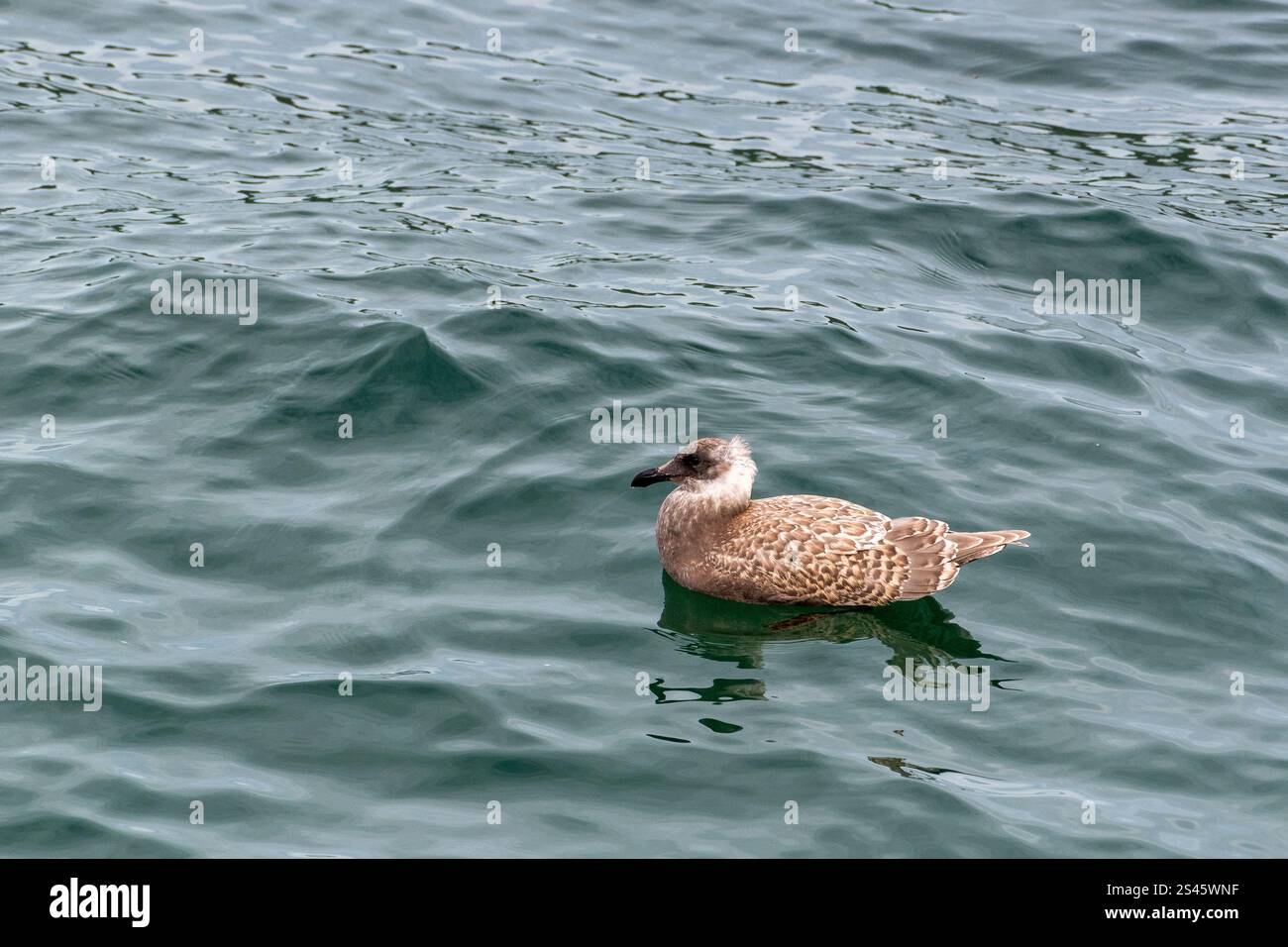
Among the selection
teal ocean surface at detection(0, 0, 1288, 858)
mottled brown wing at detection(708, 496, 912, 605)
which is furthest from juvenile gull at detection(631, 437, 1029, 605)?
teal ocean surface at detection(0, 0, 1288, 858)

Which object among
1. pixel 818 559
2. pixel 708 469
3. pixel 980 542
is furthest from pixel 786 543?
pixel 980 542

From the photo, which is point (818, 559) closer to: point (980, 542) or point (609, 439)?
point (980, 542)

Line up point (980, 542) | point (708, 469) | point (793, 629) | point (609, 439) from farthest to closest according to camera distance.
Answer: point (609, 439) → point (708, 469) → point (980, 542) → point (793, 629)

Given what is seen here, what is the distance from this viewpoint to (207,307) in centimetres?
1527

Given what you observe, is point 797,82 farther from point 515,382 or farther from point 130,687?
point 130,687

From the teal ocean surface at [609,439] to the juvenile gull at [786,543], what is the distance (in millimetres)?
229

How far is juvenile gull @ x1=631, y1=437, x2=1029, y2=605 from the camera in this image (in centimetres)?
1182

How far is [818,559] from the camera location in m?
11.8

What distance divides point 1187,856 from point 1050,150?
Answer: 43.2ft

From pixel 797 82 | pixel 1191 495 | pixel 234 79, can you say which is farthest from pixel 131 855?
pixel 797 82

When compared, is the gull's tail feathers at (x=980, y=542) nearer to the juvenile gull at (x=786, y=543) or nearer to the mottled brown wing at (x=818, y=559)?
the juvenile gull at (x=786, y=543)

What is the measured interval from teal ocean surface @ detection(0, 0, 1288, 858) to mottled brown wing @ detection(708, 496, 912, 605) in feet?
0.71

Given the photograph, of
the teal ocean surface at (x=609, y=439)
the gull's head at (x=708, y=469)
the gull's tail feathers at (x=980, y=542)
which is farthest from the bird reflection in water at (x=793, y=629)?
the gull's head at (x=708, y=469)

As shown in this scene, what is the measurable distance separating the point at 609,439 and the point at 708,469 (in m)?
1.84
